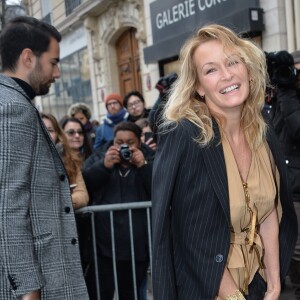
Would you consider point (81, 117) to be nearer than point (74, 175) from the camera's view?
No

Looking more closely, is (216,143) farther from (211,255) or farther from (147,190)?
(147,190)

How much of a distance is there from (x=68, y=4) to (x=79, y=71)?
251cm

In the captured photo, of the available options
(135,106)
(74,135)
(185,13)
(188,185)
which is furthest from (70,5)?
(188,185)

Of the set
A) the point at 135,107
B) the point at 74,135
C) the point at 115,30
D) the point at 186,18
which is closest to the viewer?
the point at 74,135

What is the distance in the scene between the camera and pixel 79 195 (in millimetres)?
Result: 2748

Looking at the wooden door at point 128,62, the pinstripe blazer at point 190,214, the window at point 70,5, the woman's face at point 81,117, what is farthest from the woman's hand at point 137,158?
the window at point 70,5

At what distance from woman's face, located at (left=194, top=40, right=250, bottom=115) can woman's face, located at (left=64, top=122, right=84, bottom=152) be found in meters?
2.30

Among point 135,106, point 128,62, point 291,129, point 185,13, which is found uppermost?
point 185,13

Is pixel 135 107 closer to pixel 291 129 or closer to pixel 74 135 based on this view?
pixel 74 135

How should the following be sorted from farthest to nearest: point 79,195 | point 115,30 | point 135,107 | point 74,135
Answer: point 115,30 < point 135,107 < point 74,135 < point 79,195

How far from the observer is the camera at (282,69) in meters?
2.78

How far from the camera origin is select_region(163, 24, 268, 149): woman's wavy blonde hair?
166cm

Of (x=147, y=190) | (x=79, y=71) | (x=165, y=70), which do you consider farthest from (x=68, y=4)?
(x=147, y=190)

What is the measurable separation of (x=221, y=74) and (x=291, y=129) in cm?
134
